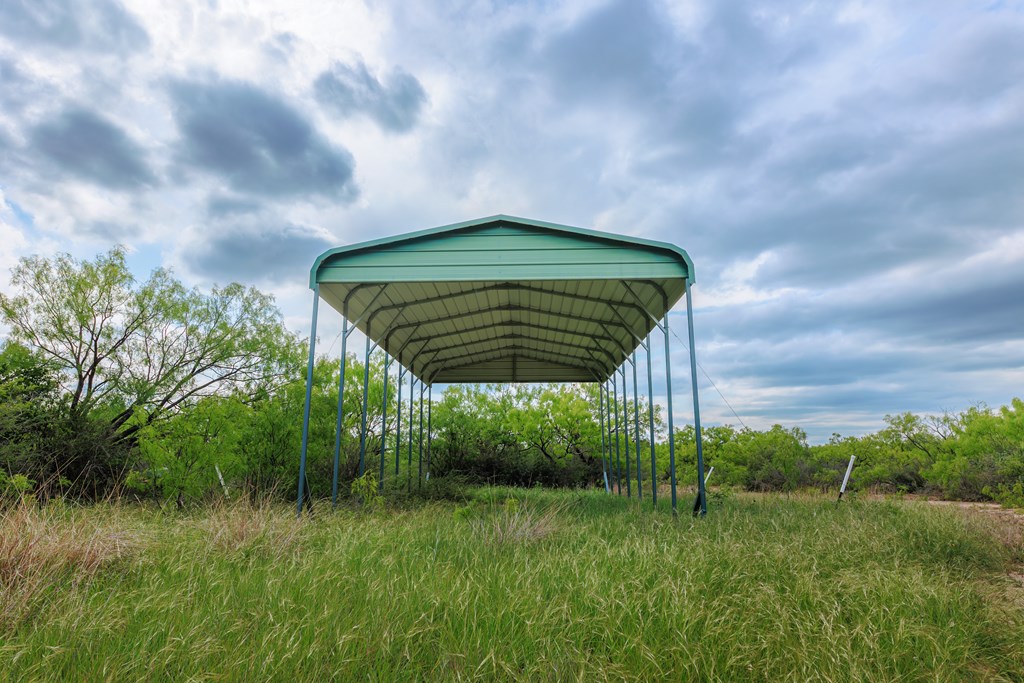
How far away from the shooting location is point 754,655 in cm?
344

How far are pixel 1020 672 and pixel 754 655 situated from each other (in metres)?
1.95

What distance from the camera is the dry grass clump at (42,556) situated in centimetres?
396

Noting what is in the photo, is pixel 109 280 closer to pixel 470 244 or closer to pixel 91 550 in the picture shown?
pixel 470 244

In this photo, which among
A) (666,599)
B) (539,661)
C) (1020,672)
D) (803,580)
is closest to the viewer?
(539,661)

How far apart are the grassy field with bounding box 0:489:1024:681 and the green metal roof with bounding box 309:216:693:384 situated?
14.1 feet

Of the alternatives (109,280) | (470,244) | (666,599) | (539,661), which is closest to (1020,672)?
(666,599)

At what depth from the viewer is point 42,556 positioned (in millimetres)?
4633

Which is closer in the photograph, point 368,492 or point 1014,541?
point 1014,541

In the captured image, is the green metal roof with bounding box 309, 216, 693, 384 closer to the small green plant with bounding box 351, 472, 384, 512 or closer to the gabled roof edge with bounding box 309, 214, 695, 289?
the gabled roof edge with bounding box 309, 214, 695, 289

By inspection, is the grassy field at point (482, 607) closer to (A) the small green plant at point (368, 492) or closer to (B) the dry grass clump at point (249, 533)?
(B) the dry grass clump at point (249, 533)

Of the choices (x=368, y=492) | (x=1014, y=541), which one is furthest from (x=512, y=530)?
(x=1014, y=541)

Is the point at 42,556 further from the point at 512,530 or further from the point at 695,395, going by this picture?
the point at 695,395

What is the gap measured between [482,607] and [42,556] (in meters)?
3.76

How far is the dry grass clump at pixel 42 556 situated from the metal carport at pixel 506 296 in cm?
388
